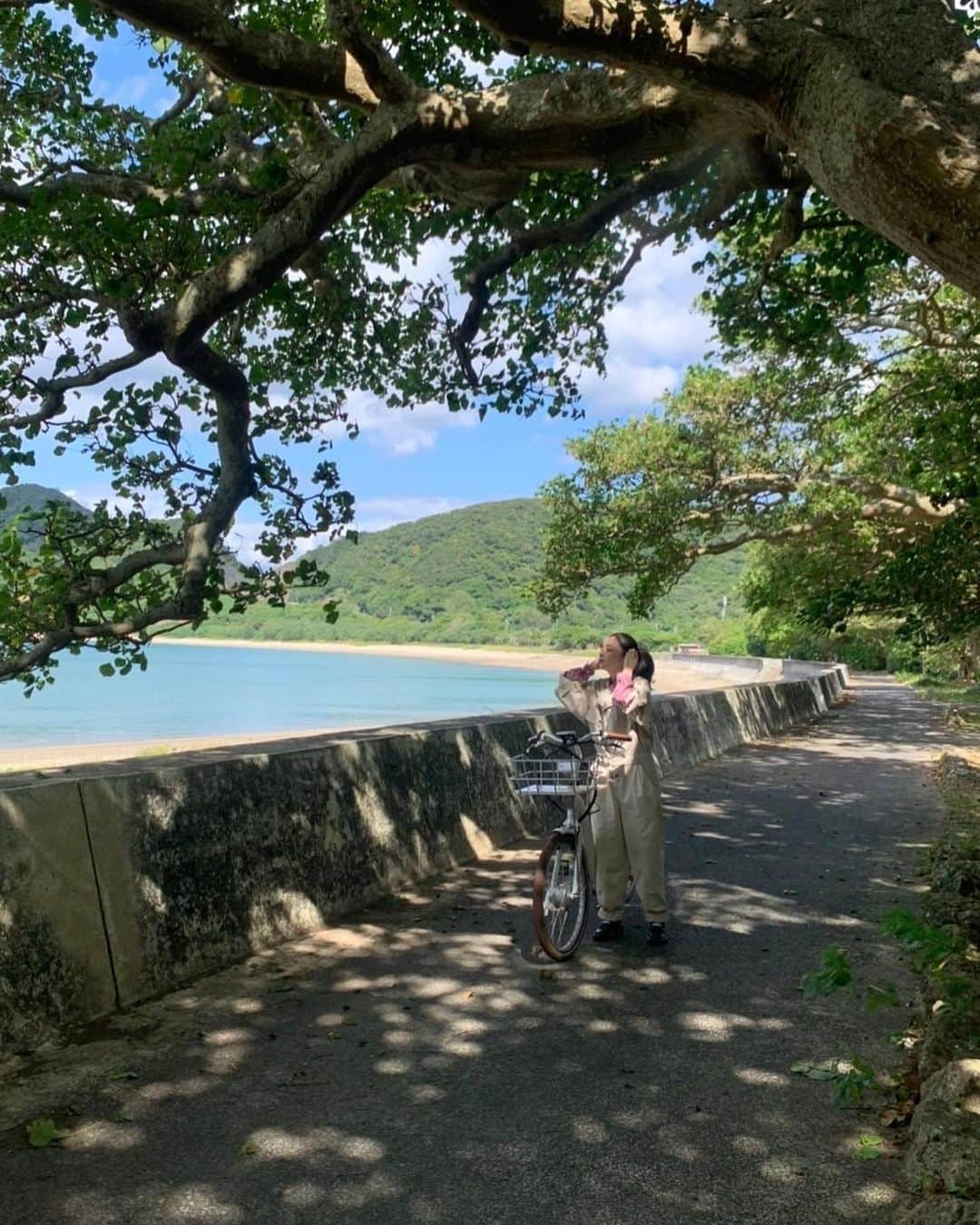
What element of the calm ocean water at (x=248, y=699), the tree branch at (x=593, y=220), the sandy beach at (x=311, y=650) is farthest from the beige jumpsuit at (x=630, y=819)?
the calm ocean water at (x=248, y=699)

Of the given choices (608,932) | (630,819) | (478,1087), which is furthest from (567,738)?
(478,1087)

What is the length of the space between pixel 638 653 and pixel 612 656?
168mm

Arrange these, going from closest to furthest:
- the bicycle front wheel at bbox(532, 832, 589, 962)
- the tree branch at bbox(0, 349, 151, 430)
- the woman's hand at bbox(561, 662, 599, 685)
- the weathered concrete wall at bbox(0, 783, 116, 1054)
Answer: the weathered concrete wall at bbox(0, 783, 116, 1054) < the bicycle front wheel at bbox(532, 832, 589, 962) < the woman's hand at bbox(561, 662, 599, 685) < the tree branch at bbox(0, 349, 151, 430)

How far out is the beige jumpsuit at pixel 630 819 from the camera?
5.79m

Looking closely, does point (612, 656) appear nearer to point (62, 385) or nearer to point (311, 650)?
point (62, 385)

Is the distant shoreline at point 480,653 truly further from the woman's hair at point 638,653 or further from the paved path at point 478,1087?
the paved path at point 478,1087

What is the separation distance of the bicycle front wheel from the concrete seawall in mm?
1424

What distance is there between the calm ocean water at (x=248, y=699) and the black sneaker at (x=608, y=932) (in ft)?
37.2

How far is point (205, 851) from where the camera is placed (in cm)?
503

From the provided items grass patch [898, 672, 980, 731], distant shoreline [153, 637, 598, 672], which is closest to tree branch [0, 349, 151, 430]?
grass patch [898, 672, 980, 731]

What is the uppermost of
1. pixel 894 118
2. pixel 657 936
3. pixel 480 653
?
pixel 894 118

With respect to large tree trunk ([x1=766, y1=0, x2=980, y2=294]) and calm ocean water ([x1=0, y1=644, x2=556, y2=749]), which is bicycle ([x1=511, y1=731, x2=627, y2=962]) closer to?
large tree trunk ([x1=766, y1=0, x2=980, y2=294])

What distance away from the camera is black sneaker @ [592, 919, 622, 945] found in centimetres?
581

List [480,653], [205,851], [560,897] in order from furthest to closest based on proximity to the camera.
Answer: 1. [480,653]
2. [560,897]
3. [205,851]
